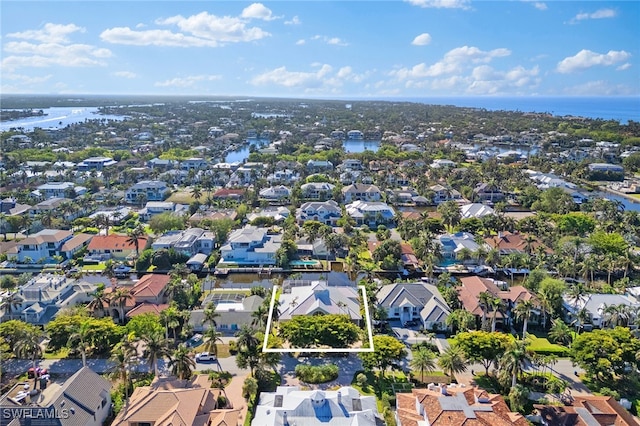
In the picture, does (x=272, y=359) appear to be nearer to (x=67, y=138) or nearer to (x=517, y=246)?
(x=517, y=246)

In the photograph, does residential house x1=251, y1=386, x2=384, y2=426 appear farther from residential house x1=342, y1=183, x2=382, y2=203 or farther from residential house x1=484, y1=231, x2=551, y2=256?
residential house x1=342, y1=183, x2=382, y2=203

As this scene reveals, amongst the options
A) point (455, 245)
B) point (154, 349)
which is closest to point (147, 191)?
point (455, 245)

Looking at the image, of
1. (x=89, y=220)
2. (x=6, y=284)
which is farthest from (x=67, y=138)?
(x=6, y=284)

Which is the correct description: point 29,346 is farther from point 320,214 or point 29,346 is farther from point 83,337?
point 320,214

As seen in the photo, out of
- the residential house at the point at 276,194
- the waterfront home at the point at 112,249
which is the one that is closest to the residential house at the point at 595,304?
the waterfront home at the point at 112,249

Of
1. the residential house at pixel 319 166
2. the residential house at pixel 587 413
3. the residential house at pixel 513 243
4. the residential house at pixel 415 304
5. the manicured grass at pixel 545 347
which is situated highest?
the residential house at pixel 319 166

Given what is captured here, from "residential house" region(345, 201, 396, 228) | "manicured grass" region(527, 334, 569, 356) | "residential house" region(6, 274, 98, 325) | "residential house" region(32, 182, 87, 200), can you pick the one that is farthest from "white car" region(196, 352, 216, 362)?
"residential house" region(32, 182, 87, 200)

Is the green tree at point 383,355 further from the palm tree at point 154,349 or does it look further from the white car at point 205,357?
the palm tree at point 154,349
